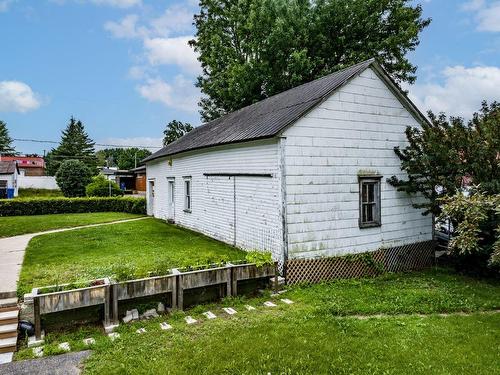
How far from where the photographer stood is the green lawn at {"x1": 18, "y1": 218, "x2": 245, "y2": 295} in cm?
816

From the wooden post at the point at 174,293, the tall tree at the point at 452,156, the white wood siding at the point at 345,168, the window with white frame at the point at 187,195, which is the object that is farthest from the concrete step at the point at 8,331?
the window with white frame at the point at 187,195

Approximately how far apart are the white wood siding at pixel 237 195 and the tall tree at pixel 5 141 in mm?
73881

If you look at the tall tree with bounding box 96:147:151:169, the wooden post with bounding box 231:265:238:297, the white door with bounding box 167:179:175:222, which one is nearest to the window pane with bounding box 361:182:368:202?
the wooden post with bounding box 231:265:238:297

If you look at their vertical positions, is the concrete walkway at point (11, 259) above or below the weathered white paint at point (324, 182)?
below

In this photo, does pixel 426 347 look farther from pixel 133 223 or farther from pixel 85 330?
pixel 133 223

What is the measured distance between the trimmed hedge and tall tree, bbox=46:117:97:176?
4412 cm

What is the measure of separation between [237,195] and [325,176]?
3140mm

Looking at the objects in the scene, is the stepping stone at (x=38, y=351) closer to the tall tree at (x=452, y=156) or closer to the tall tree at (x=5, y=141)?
the tall tree at (x=452, y=156)

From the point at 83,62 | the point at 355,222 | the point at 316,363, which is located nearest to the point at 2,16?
the point at 83,62

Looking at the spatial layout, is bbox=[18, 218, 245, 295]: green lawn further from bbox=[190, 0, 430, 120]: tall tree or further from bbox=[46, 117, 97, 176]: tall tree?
bbox=[46, 117, 97, 176]: tall tree

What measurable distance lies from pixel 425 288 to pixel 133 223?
47.6 feet

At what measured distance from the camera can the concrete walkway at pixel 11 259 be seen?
7.64 metres

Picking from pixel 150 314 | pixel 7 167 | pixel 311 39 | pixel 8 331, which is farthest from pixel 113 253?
pixel 7 167

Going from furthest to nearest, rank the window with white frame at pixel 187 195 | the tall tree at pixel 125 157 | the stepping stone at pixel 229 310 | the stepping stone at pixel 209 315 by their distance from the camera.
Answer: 1. the tall tree at pixel 125 157
2. the window with white frame at pixel 187 195
3. the stepping stone at pixel 229 310
4. the stepping stone at pixel 209 315
